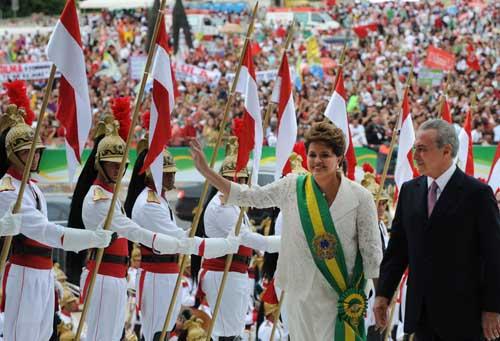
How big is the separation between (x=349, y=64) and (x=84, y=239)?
20255mm

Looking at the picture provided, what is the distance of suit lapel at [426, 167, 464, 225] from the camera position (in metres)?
6.68

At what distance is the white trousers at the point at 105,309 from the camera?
9.23m

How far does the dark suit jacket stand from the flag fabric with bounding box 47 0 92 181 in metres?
2.84

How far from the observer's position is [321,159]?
696 centimetres

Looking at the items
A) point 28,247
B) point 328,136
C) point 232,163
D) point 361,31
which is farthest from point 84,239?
point 361,31

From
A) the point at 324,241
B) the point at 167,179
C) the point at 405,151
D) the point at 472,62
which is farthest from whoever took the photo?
the point at 472,62

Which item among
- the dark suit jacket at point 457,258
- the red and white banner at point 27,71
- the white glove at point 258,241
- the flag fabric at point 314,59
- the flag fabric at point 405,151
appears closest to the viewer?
the dark suit jacket at point 457,258

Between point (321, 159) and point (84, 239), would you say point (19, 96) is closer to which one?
point (84, 239)

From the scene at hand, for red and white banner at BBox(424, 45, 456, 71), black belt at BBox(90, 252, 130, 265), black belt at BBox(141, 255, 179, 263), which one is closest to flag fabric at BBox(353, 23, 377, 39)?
red and white banner at BBox(424, 45, 456, 71)

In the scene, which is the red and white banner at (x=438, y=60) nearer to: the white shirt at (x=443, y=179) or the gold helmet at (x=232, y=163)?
the gold helmet at (x=232, y=163)

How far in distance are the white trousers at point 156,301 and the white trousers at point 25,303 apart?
4.21ft

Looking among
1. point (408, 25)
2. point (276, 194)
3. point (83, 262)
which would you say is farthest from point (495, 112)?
point (276, 194)

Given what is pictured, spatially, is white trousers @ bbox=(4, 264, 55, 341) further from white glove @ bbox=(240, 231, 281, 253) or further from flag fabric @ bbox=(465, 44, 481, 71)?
flag fabric @ bbox=(465, 44, 481, 71)

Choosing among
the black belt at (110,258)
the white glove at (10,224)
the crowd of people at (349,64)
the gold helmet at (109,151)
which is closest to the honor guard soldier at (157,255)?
the black belt at (110,258)
